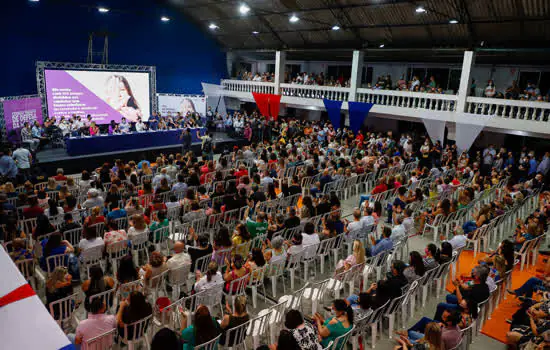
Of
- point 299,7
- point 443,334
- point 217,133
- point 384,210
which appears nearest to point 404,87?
point 299,7

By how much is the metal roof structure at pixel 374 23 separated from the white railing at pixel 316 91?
6.25ft

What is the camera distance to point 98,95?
16016 millimetres

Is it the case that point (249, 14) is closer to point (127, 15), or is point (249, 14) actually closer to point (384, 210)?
point (127, 15)

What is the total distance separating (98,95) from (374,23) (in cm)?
1162

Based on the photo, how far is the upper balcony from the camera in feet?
37.6

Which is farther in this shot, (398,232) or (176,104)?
(176,104)

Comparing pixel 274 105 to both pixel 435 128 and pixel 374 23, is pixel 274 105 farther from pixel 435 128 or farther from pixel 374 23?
pixel 435 128

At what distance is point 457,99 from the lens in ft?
42.9

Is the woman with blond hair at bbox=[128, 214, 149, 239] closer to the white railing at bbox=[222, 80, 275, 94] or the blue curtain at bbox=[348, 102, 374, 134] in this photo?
the blue curtain at bbox=[348, 102, 374, 134]

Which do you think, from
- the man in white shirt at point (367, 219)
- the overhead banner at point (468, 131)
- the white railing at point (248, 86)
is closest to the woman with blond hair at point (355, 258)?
the man in white shirt at point (367, 219)

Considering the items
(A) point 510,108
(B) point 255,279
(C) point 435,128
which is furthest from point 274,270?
(A) point 510,108

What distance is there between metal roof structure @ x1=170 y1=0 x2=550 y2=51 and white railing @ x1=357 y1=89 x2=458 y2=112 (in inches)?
72.8

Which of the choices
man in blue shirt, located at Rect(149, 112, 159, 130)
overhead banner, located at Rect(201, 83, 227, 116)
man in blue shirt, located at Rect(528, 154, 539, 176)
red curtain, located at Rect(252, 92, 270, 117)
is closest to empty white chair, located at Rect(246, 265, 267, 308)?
man in blue shirt, located at Rect(528, 154, 539, 176)

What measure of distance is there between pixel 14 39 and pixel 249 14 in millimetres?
9668
